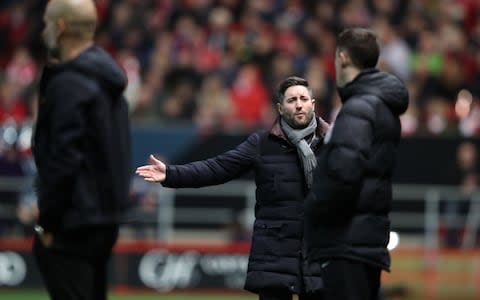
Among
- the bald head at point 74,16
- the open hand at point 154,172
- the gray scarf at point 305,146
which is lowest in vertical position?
the open hand at point 154,172

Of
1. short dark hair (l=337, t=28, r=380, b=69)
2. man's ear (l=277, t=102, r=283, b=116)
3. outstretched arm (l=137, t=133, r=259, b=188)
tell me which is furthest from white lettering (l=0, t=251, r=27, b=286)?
short dark hair (l=337, t=28, r=380, b=69)

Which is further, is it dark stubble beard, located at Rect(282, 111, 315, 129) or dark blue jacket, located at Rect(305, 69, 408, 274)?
dark stubble beard, located at Rect(282, 111, 315, 129)

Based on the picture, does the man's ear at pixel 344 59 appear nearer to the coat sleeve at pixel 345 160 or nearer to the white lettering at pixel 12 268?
the coat sleeve at pixel 345 160

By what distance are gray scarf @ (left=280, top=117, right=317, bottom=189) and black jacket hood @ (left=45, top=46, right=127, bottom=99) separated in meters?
2.01

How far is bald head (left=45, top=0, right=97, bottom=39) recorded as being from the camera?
7.23m

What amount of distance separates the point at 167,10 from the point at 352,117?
14.9 metres

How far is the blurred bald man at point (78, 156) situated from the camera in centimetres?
714

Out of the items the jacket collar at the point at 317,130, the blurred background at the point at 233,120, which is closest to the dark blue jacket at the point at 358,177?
the jacket collar at the point at 317,130

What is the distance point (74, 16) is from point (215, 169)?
2.30m

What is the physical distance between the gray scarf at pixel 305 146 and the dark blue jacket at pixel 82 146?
1.97 m

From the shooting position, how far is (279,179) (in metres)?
9.16

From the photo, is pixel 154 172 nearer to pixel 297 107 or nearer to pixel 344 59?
pixel 297 107

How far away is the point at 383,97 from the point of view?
780cm

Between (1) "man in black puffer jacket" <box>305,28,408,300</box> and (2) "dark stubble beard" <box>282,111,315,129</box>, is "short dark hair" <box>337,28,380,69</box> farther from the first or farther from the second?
(2) "dark stubble beard" <box>282,111,315,129</box>
